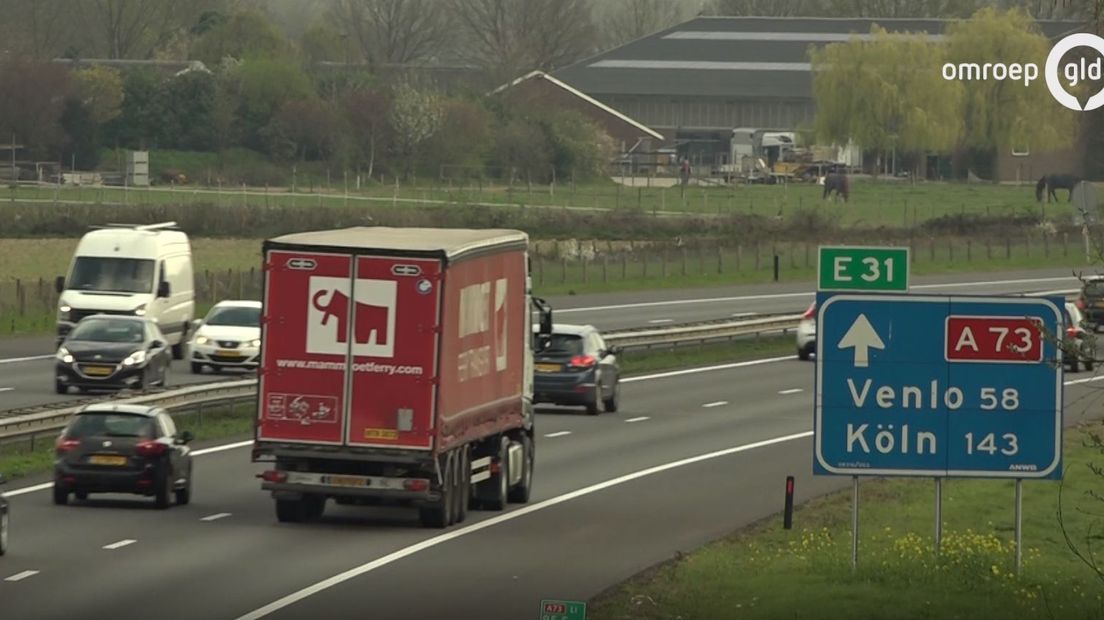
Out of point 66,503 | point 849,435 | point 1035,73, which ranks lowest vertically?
point 66,503

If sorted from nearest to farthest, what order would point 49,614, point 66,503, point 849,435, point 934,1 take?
point 49,614
point 849,435
point 66,503
point 934,1

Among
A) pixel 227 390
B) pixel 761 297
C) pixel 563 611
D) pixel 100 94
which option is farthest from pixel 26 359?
pixel 100 94

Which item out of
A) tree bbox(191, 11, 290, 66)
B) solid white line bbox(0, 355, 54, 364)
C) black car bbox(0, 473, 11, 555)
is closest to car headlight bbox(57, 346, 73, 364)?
solid white line bbox(0, 355, 54, 364)

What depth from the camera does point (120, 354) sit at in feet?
131

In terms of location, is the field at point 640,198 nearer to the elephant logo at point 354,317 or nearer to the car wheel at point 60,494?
the car wheel at point 60,494

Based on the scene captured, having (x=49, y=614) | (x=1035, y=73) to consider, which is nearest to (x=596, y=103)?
(x=1035, y=73)

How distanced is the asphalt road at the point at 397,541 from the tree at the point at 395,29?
137 meters

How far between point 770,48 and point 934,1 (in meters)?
18.3

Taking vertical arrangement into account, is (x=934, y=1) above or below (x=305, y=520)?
above

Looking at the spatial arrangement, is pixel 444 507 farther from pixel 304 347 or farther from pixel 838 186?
pixel 838 186

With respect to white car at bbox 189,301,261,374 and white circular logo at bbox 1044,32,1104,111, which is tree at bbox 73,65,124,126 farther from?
white car at bbox 189,301,261,374

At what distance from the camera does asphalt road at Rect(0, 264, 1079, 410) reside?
152 feet

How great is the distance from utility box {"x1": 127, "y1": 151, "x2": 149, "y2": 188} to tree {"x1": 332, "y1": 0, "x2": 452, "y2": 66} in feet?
224

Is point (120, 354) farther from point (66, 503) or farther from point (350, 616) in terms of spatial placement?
point (350, 616)
